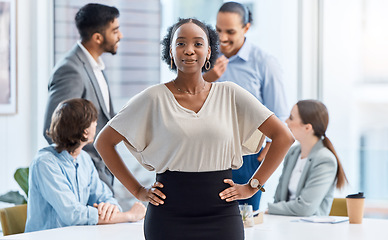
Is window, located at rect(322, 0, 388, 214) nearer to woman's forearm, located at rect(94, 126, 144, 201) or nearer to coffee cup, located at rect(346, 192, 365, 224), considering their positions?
coffee cup, located at rect(346, 192, 365, 224)

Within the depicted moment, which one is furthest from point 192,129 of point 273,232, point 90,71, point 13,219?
point 90,71

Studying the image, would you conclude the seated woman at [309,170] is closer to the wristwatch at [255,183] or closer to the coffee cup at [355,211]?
the coffee cup at [355,211]

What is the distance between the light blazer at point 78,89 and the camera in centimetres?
334

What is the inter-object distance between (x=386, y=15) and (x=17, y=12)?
296 cm

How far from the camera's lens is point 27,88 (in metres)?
5.07

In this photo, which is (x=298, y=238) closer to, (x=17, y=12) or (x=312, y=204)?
(x=312, y=204)

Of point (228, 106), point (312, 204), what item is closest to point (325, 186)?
point (312, 204)

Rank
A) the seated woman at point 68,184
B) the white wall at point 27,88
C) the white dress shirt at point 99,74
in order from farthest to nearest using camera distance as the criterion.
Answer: the white wall at point 27,88 → the white dress shirt at point 99,74 → the seated woman at point 68,184

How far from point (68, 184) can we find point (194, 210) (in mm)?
1135

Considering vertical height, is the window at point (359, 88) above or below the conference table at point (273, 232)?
above

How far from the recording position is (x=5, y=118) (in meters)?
5.00

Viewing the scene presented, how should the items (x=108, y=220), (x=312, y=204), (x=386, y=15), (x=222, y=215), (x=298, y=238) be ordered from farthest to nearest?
(x=386, y=15) → (x=312, y=204) → (x=108, y=220) → (x=298, y=238) → (x=222, y=215)

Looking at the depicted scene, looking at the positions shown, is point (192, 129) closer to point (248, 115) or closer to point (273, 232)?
point (248, 115)

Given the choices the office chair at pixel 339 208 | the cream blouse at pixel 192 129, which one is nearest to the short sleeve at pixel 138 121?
the cream blouse at pixel 192 129
